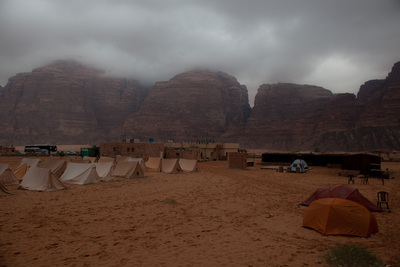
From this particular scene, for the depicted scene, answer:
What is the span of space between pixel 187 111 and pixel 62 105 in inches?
2591

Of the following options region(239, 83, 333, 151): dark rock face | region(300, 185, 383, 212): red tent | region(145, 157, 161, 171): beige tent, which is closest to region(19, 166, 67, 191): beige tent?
region(145, 157, 161, 171): beige tent

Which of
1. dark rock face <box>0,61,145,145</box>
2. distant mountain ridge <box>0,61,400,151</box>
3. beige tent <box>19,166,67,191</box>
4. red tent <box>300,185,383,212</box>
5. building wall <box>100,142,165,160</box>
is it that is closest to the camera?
red tent <box>300,185,383,212</box>

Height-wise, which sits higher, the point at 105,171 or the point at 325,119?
the point at 325,119

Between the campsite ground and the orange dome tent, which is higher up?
the orange dome tent

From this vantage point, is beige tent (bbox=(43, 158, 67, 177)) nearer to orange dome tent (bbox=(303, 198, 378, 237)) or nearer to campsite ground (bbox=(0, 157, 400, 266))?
campsite ground (bbox=(0, 157, 400, 266))

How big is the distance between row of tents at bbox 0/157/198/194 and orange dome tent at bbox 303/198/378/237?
13124 mm

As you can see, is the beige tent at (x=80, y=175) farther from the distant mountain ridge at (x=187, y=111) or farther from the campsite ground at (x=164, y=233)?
the distant mountain ridge at (x=187, y=111)

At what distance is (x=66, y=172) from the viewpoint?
18.1 m

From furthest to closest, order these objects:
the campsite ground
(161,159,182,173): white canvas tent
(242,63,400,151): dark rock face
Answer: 1. (242,63,400,151): dark rock face
2. (161,159,182,173): white canvas tent
3. the campsite ground

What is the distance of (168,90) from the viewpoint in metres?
155

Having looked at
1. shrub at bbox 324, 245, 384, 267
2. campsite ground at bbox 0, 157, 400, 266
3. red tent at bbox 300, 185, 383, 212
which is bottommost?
campsite ground at bbox 0, 157, 400, 266

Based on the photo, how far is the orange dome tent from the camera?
25.4 feet

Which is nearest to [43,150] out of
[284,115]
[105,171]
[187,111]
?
[105,171]

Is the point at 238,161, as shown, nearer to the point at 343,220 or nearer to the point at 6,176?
the point at 6,176
